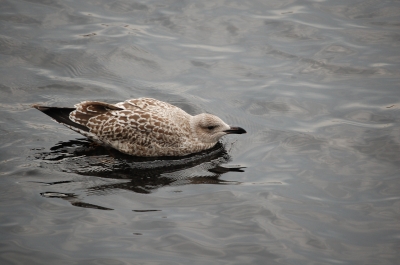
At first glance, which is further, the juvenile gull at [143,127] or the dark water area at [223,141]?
the juvenile gull at [143,127]

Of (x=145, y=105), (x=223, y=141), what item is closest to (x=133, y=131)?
(x=145, y=105)

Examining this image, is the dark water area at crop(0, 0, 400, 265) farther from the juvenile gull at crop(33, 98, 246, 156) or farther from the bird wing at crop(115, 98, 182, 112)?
the bird wing at crop(115, 98, 182, 112)

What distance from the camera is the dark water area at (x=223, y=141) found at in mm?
7570

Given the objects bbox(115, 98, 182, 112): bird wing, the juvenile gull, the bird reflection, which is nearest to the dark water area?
the bird reflection

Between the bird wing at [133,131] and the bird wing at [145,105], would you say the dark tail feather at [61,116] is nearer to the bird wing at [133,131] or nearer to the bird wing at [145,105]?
the bird wing at [133,131]

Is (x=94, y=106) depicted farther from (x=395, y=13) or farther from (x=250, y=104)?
(x=395, y=13)

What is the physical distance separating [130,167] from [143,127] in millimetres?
765

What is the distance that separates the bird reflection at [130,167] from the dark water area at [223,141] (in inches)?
1.3

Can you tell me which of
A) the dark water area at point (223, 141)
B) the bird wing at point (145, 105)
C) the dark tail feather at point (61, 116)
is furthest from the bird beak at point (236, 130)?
the dark tail feather at point (61, 116)

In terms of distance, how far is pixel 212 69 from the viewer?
12.2m

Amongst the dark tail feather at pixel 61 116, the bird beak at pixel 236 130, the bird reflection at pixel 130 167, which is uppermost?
the dark tail feather at pixel 61 116

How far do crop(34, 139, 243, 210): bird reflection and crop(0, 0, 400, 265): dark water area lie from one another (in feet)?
0.11

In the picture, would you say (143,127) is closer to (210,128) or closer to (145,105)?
(145,105)

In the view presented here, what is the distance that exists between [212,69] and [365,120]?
3.38 metres
